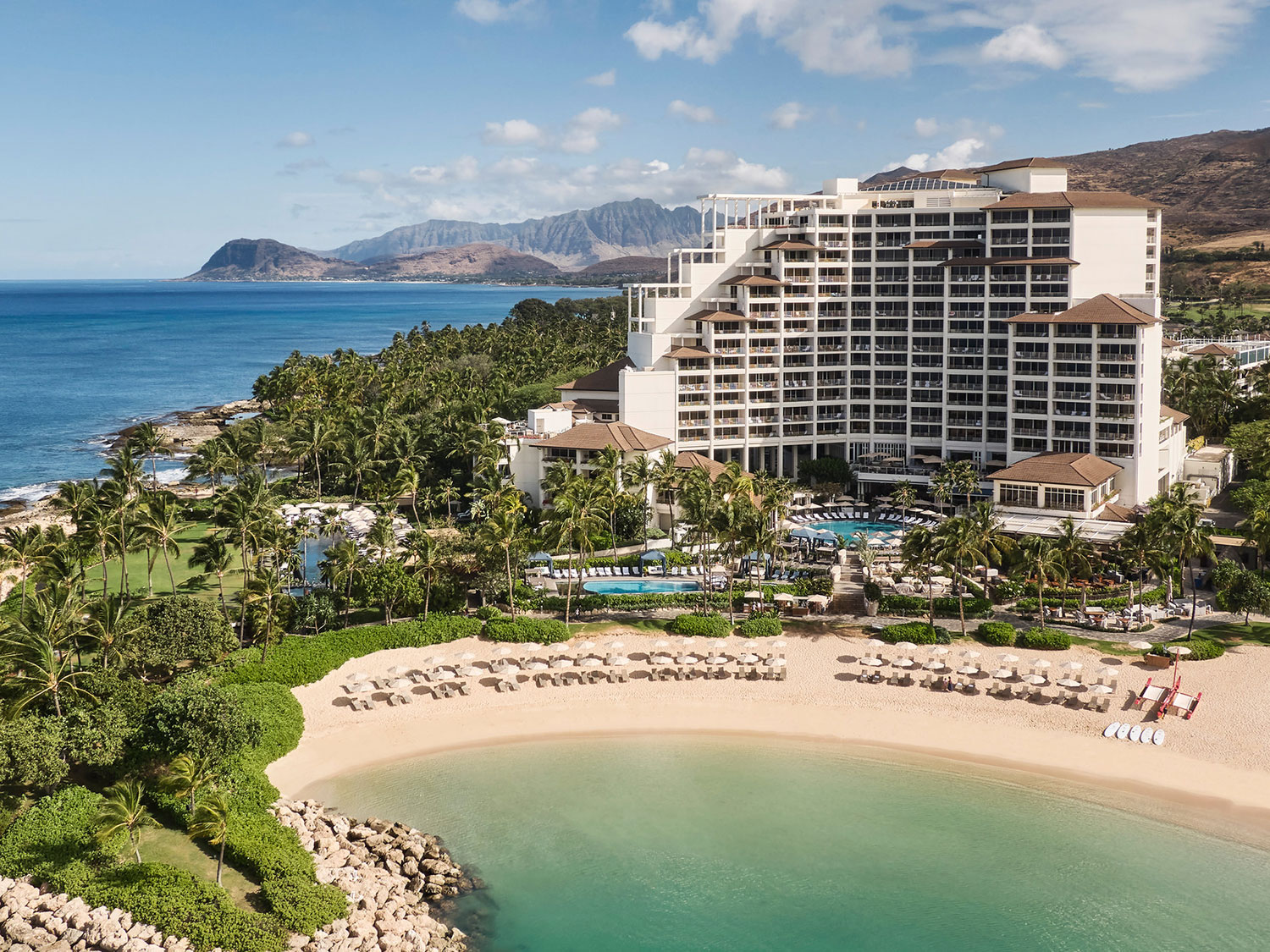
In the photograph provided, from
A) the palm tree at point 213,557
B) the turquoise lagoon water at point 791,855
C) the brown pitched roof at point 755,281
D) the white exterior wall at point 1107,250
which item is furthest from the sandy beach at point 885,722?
the brown pitched roof at point 755,281

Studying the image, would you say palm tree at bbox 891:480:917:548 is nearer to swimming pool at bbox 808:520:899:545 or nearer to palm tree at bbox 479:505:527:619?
swimming pool at bbox 808:520:899:545

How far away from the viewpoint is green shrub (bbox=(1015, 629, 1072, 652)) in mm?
56625

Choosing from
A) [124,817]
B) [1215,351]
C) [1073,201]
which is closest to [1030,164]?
[1073,201]

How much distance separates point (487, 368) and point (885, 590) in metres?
84.8

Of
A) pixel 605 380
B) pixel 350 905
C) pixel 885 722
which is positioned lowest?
pixel 350 905

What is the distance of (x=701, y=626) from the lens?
5994 cm

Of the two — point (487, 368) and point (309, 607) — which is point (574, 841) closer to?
point (309, 607)

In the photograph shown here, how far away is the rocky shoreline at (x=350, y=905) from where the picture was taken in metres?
32.9

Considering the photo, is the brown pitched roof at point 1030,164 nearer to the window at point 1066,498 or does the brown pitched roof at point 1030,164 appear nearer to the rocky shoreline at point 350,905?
the window at point 1066,498

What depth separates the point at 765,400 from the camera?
315 feet

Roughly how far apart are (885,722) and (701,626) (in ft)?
42.1

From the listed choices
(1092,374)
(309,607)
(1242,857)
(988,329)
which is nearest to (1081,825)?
(1242,857)

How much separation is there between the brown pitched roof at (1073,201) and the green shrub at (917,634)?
1696 inches

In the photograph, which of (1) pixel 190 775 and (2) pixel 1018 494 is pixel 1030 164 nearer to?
(2) pixel 1018 494
